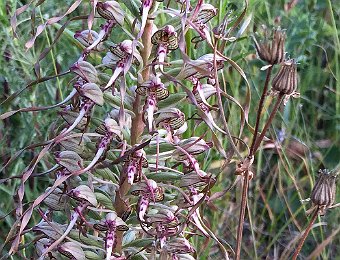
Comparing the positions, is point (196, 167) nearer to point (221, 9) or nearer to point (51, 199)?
point (51, 199)

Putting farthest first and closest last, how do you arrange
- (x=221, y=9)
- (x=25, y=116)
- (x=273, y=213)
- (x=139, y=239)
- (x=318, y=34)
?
(x=318, y=34) → (x=273, y=213) → (x=25, y=116) → (x=221, y=9) → (x=139, y=239)

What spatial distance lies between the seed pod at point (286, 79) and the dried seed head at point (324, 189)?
0.63ft

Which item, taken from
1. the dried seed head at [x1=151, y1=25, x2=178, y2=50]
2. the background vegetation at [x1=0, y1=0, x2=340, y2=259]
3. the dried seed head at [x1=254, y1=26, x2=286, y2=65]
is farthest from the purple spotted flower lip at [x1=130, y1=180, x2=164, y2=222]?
the background vegetation at [x1=0, y1=0, x2=340, y2=259]

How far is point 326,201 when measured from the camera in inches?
60.1

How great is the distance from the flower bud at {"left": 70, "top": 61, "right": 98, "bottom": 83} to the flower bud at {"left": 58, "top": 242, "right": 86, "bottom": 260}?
317 millimetres

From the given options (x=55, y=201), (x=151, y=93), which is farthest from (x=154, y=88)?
(x=55, y=201)

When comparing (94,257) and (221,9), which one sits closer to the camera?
(94,257)

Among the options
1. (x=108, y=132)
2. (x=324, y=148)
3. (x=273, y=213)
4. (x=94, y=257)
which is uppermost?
(x=108, y=132)

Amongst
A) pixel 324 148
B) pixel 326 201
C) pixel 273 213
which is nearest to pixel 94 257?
pixel 326 201

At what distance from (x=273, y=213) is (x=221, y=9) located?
0.86 meters

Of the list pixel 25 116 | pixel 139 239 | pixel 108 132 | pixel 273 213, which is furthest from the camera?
pixel 273 213

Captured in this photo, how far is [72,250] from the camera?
139 cm

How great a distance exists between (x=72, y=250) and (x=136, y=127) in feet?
0.87

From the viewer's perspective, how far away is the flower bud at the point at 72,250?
138 centimetres
